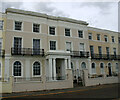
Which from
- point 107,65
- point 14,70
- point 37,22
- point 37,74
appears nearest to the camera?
point 14,70

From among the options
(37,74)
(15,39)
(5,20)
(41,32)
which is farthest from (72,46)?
(5,20)

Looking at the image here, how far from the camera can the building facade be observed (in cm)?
1834

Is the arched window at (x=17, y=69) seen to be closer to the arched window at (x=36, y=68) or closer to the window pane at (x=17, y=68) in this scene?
the window pane at (x=17, y=68)

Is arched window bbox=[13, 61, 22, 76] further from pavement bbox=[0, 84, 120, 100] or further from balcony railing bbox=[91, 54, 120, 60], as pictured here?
balcony railing bbox=[91, 54, 120, 60]

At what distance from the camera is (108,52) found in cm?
2948

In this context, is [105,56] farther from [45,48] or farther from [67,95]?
[67,95]

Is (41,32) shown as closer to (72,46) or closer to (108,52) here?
(72,46)

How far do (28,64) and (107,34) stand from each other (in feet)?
63.3

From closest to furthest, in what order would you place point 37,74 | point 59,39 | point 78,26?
point 37,74, point 59,39, point 78,26

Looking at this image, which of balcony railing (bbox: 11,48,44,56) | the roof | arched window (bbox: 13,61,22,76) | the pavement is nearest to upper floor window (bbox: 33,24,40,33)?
the roof

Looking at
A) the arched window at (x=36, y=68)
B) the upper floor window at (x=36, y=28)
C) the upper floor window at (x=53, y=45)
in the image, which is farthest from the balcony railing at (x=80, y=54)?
the upper floor window at (x=36, y=28)

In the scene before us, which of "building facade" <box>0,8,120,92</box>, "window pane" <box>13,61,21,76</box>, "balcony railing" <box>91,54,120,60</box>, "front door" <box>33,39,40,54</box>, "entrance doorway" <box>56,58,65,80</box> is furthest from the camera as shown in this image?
"balcony railing" <box>91,54,120,60</box>

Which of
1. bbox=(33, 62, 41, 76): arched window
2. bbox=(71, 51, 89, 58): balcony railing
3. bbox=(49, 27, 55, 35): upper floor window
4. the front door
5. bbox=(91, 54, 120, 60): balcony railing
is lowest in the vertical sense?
bbox=(33, 62, 41, 76): arched window

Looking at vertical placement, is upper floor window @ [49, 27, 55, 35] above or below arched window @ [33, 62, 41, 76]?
above
